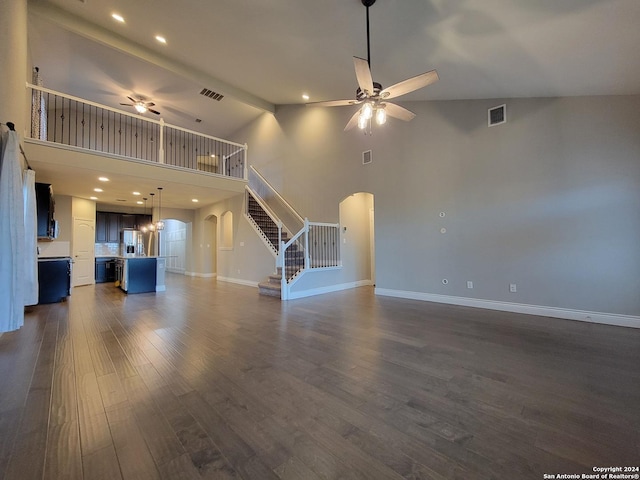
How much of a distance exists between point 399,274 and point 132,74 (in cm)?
818

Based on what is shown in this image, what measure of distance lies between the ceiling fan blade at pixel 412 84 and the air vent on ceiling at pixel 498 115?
2.53 m

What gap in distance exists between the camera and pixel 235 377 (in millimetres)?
2295

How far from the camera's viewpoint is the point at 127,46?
5684 millimetres

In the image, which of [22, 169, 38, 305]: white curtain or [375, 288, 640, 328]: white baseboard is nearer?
[22, 169, 38, 305]: white curtain

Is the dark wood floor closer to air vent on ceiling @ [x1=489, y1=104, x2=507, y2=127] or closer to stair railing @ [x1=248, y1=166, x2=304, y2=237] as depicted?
air vent on ceiling @ [x1=489, y1=104, x2=507, y2=127]

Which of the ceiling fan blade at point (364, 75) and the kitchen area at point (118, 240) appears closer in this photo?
Answer: the ceiling fan blade at point (364, 75)

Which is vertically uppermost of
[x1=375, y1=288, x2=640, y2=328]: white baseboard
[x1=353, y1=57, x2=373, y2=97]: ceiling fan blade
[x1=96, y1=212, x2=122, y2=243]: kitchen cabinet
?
[x1=353, y1=57, x2=373, y2=97]: ceiling fan blade

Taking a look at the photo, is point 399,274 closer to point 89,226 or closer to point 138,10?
point 138,10

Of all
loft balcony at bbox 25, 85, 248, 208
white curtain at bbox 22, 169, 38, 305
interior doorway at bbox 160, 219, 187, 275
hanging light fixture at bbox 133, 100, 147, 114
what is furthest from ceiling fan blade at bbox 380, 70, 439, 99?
interior doorway at bbox 160, 219, 187, 275

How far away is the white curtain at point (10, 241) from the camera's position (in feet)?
7.50

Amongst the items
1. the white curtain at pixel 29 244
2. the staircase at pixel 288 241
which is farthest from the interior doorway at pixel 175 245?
the white curtain at pixel 29 244

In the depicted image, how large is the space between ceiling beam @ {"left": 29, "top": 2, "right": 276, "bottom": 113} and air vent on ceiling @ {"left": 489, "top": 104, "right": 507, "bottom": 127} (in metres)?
6.18

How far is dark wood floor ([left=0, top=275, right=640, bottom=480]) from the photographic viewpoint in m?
1.39

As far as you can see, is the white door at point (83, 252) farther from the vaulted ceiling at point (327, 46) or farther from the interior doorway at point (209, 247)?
the vaulted ceiling at point (327, 46)
